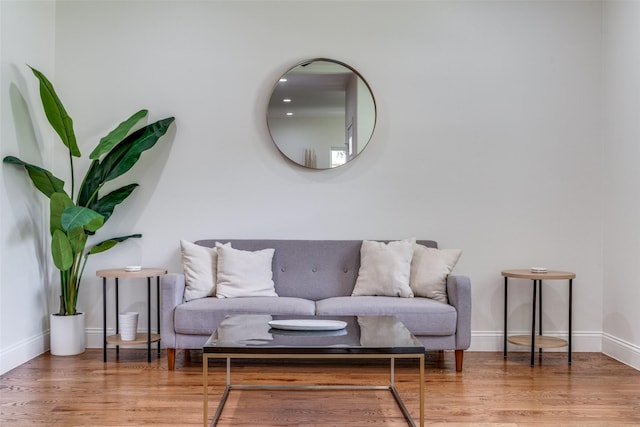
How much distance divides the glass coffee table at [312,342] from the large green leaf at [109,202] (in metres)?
1.58

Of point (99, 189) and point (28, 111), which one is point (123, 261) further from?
point (28, 111)

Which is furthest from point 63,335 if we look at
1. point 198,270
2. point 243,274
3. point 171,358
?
point 243,274

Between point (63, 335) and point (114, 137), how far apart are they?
4.75 ft

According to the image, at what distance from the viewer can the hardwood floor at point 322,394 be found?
9.04ft

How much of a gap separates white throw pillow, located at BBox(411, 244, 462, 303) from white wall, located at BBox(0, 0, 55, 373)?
2679mm

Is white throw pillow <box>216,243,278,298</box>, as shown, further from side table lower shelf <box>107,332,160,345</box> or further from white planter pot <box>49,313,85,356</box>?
white planter pot <box>49,313,85,356</box>

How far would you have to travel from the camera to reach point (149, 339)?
12.7 feet

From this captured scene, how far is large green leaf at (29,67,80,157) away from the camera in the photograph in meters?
3.89

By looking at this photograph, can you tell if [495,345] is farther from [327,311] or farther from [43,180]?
[43,180]

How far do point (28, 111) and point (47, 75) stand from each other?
0.45 meters

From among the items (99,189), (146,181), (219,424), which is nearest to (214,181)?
(146,181)

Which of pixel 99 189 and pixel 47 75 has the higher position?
pixel 47 75

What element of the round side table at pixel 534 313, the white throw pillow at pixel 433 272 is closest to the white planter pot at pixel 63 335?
the white throw pillow at pixel 433 272

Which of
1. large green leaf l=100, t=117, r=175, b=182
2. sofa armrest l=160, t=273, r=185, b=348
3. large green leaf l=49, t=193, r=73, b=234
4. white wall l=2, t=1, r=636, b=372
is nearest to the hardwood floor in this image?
sofa armrest l=160, t=273, r=185, b=348
